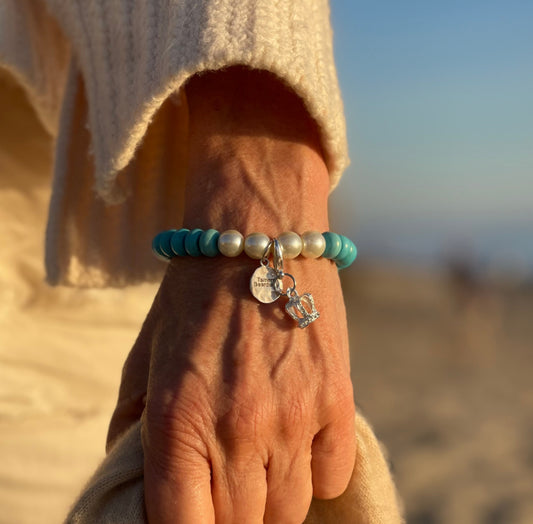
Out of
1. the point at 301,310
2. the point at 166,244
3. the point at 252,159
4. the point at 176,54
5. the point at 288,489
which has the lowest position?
the point at 288,489

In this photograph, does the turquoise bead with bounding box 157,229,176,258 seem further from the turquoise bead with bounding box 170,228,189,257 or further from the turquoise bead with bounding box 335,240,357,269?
the turquoise bead with bounding box 335,240,357,269

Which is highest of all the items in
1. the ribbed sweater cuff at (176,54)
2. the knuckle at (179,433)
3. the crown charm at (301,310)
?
the ribbed sweater cuff at (176,54)

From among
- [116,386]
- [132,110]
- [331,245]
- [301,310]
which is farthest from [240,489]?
[116,386]

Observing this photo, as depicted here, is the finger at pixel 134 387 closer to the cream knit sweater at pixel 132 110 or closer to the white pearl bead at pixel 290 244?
the cream knit sweater at pixel 132 110

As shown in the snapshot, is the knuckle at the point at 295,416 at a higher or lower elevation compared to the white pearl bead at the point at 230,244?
lower

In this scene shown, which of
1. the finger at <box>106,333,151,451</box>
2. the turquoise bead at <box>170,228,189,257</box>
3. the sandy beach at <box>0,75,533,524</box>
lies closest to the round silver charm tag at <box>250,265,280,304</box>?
the turquoise bead at <box>170,228,189,257</box>

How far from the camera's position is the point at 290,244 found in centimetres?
91

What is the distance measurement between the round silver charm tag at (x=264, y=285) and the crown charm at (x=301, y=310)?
0.02 metres

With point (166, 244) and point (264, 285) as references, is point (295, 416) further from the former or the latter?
point (166, 244)

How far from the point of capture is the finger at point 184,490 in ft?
2.79

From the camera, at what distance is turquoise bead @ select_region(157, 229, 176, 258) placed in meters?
0.99

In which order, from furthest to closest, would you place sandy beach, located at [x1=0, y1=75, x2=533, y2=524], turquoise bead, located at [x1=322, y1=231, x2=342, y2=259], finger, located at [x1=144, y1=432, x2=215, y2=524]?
1. sandy beach, located at [x1=0, y1=75, x2=533, y2=524]
2. turquoise bead, located at [x1=322, y1=231, x2=342, y2=259]
3. finger, located at [x1=144, y1=432, x2=215, y2=524]

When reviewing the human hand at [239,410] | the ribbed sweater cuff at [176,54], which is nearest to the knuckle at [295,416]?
the human hand at [239,410]

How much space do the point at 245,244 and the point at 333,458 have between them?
315 millimetres
